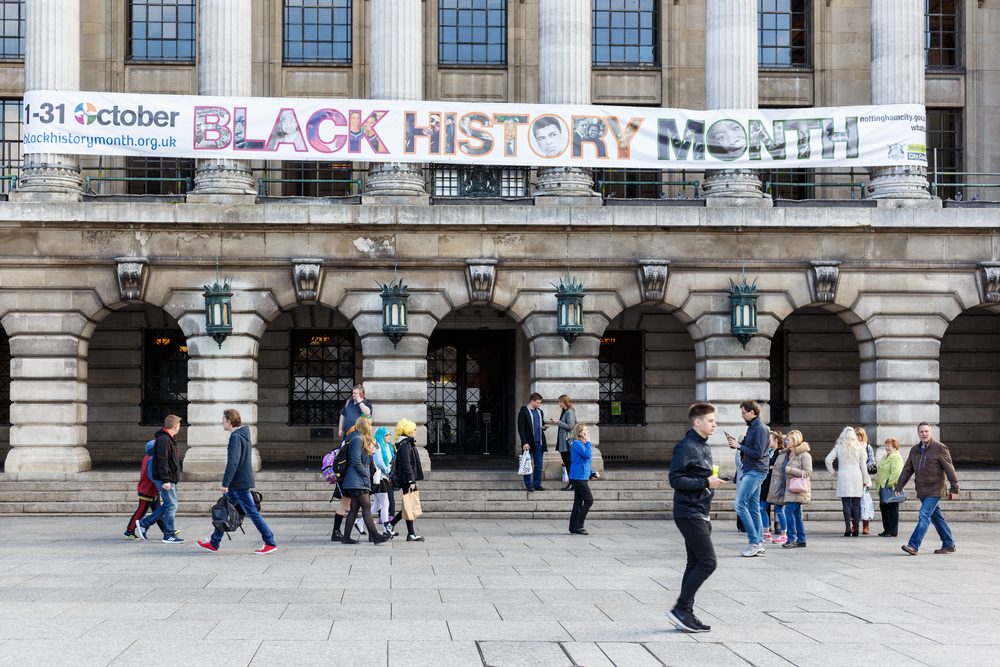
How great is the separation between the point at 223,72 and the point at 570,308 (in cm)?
965

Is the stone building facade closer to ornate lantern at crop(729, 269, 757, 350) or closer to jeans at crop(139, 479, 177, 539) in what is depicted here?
ornate lantern at crop(729, 269, 757, 350)

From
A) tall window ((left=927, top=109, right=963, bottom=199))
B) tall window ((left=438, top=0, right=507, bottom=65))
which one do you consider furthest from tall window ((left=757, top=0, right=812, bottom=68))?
tall window ((left=438, top=0, right=507, bottom=65))

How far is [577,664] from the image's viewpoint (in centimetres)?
1079

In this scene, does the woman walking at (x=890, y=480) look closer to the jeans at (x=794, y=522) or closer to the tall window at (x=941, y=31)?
the jeans at (x=794, y=522)

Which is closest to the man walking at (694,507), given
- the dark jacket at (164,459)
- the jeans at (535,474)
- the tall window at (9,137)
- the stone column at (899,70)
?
the dark jacket at (164,459)

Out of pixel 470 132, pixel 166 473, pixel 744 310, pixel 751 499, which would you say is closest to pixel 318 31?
pixel 470 132

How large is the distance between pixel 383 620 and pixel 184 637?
2.09 m

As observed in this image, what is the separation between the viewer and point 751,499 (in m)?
19.7

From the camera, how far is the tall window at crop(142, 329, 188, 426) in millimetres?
32406

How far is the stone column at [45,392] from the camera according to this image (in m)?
27.9

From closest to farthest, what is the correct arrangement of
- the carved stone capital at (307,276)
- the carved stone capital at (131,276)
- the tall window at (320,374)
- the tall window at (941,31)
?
1. the carved stone capital at (131,276)
2. the carved stone capital at (307,276)
3. the tall window at (941,31)
4. the tall window at (320,374)

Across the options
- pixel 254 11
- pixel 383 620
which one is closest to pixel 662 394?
pixel 254 11

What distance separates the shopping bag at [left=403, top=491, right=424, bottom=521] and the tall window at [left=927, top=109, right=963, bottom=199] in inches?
717

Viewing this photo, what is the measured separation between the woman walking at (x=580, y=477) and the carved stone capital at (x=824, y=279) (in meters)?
9.00
